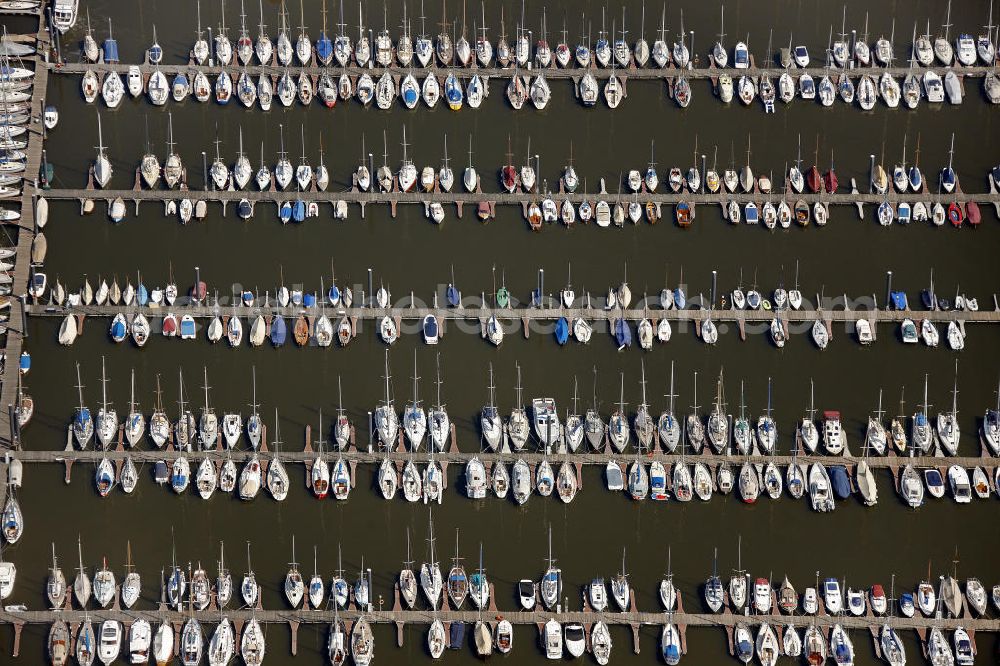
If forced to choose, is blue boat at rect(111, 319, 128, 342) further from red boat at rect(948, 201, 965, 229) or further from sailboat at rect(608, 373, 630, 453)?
red boat at rect(948, 201, 965, 229)

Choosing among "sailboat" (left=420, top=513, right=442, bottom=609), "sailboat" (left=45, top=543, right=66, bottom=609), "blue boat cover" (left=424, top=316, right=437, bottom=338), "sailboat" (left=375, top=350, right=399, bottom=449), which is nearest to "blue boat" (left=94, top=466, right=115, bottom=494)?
"sailboat" (left=45, top=543, right=66, bottom=609)

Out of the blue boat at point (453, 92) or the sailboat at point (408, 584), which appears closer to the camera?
the sailboat at point (408, 584)

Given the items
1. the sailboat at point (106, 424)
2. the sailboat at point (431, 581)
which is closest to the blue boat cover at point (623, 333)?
the sailboat at point (431, 581)

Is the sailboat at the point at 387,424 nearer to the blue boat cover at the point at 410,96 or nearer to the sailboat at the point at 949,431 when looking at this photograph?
the blue boat cover at the point at 410,96

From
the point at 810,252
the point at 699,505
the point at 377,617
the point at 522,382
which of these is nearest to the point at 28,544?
the point at 377,617

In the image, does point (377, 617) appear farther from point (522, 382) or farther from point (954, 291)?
point (954, 291)

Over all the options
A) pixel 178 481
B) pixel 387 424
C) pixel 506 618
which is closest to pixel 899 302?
pixel 506 618

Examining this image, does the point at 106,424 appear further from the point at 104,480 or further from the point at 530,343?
the point at 530,343
